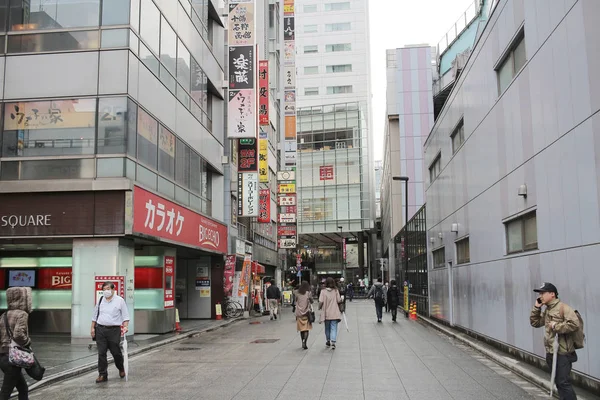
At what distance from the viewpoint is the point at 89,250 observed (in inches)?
635

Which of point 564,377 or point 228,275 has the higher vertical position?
point 228,275

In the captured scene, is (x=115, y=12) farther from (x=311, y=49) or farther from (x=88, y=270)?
(x=311, y=49)

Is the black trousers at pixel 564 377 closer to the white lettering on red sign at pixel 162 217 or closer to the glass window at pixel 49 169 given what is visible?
the white lettering on red sign at pixel 162 217

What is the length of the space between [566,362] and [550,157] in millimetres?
4424

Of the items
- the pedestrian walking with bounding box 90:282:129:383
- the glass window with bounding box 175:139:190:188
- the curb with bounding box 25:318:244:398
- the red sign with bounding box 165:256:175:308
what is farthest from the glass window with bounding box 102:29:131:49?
the pedestrian walking with bounding box 90:282:129:383

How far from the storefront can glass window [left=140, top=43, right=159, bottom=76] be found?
4.11 m

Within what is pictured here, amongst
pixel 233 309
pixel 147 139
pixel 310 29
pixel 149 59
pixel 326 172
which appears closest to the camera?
pixel 147 139

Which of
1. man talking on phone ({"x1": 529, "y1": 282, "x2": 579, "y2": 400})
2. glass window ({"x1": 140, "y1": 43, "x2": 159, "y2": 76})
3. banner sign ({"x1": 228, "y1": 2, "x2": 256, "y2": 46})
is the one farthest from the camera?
banner sign ({"x1": 228, "y1": 2, "x2": 256, "y2": 46})

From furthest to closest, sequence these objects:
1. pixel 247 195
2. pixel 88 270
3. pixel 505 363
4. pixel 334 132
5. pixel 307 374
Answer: pixel 334 132 < pixel 247 195 < pixel 88 270 < pixel 505 363 < pixel 307 374

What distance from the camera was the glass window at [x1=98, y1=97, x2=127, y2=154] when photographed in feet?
53.8

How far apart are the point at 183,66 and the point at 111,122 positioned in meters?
6.38

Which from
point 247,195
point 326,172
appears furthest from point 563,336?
point 326,172

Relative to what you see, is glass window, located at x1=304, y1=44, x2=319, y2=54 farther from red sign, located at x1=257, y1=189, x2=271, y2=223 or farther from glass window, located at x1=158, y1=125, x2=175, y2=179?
glass window, located at x1=158, y1=125, x2=175, y2=179

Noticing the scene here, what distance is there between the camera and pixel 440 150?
24.3 metres
